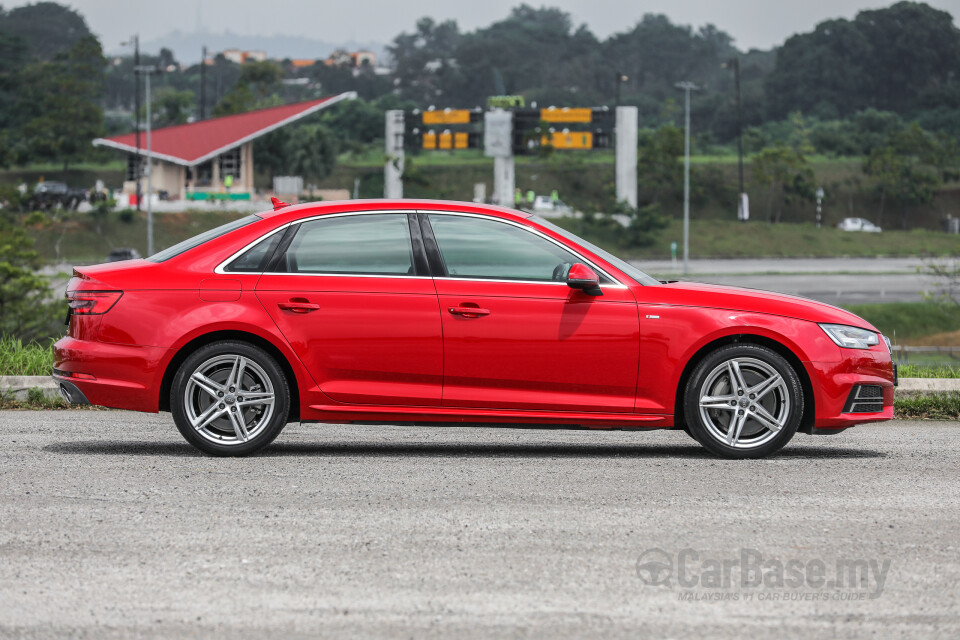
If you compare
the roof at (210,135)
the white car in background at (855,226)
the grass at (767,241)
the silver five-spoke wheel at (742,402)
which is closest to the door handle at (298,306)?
the silver five-spoke wheel at (742,402)

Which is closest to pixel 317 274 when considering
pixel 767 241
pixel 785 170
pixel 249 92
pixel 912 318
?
pixel 912 318

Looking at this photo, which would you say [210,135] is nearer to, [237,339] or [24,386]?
[24,386]

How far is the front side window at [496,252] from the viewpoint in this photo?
766 cm

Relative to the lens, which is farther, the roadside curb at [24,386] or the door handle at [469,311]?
the roadside curb at [24,386]

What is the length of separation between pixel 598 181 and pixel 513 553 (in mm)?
92661

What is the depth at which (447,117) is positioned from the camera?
3103 inches

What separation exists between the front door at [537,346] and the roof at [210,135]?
232 feet

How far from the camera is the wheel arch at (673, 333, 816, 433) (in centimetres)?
765

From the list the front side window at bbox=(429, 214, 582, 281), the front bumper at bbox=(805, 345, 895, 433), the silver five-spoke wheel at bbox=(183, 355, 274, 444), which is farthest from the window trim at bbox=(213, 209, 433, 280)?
the front bumper at bbox=(805, 345, 895, 433)

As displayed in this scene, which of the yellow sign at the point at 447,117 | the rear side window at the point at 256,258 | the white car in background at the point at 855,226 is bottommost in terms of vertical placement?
the rear side window at the point at 256,258

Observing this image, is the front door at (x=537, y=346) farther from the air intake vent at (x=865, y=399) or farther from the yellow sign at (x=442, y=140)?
the yellow sign at (x=442, y=140)

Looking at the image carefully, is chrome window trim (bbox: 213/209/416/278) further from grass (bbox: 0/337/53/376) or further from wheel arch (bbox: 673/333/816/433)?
grass (bbox: 0/337/53/376)

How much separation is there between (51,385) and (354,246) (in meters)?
3.92

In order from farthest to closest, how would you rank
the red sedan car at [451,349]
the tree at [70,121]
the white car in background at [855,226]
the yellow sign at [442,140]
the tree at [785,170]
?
the tree at [70,121] < the tree at [785,170] < the yellow sign at [442,140] < the white car in background at [855,226] < the red sedan car at [451,349]
